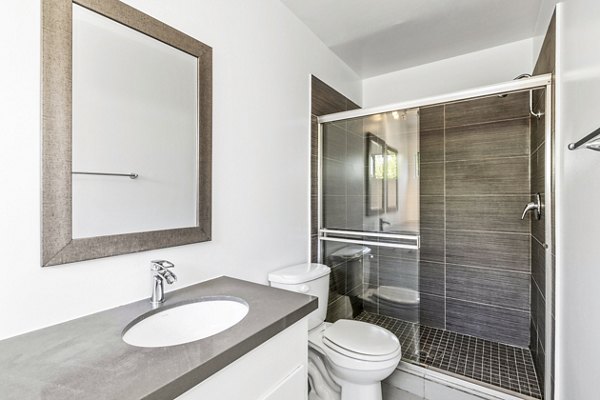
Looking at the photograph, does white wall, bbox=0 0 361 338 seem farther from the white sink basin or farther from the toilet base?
the toilet base

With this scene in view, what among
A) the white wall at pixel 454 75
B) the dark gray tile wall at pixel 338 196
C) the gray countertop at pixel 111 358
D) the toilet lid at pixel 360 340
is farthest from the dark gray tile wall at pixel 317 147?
the gray countertop at pixel 111 358

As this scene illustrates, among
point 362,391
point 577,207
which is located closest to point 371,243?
point 362,391

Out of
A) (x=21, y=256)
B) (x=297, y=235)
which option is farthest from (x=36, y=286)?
(x=297, y=235)

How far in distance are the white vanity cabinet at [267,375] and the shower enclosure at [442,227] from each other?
1075mm

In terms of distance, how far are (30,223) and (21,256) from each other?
9 centimetres

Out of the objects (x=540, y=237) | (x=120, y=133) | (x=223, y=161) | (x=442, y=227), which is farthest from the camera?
(x=442, y=227)

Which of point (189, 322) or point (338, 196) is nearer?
point (189, 322)

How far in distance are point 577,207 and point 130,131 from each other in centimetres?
177

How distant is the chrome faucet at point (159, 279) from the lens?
107cm

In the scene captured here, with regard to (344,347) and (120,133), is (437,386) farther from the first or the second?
(120,133)

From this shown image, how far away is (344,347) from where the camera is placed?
5.15 feet

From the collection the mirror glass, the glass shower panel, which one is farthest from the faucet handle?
the glass shower panel

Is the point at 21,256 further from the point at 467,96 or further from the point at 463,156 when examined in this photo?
the point at 463,156

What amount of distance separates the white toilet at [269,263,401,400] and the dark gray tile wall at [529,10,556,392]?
2.85 ft
